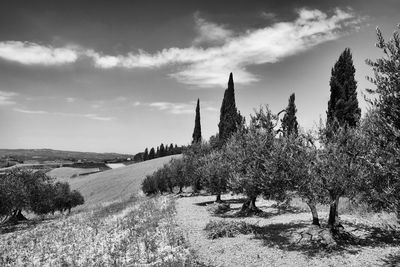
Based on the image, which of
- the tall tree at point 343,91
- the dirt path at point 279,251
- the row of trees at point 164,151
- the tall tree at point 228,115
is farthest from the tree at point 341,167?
the row of trees at point 164,151

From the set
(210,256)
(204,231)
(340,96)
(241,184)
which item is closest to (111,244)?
(204,231)

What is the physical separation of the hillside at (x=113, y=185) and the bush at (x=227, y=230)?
60.9 m

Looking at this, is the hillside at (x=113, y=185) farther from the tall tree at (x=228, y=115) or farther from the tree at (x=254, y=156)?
the tree at (x=254, y=156)

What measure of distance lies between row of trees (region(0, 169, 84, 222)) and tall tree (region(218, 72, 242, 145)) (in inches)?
1352

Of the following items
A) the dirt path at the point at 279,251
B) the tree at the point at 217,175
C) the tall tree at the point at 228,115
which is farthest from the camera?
the tall tree at the point at 228,115

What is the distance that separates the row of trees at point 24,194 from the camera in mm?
46094

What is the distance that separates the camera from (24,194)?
162ft

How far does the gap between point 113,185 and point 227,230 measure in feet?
265

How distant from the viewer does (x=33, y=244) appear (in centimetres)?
2750

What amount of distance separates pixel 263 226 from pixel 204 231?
4767mm

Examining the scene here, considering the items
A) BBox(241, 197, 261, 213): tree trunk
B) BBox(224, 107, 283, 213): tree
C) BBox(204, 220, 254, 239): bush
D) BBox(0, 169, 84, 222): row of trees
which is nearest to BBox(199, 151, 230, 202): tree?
BBox(241, 197, 261, 213): tree trunk

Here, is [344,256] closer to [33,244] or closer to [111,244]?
[111,244]

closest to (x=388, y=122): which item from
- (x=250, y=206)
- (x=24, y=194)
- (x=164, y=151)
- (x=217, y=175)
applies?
(x=250, y=206)

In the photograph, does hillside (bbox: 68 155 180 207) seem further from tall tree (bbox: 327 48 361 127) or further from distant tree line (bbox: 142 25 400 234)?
tall tree (bbox: 327 48 361 127)
